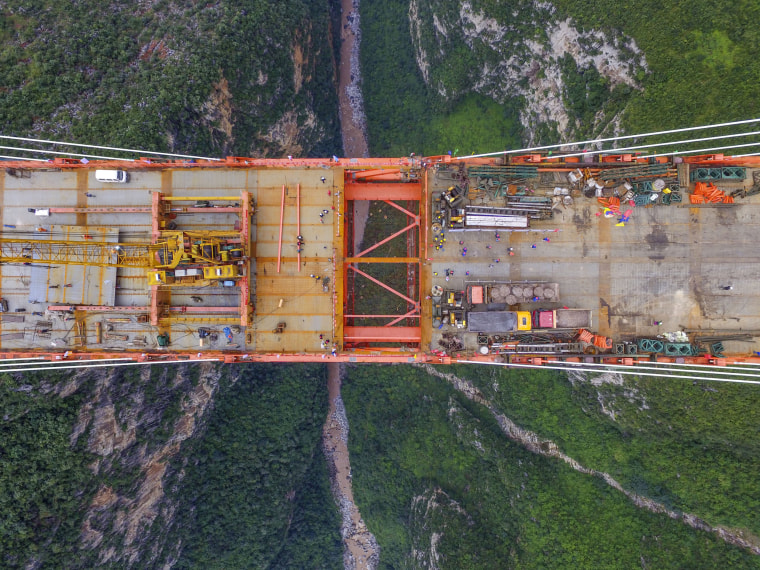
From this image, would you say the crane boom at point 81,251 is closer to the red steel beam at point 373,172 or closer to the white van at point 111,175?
the white van at point 111,175

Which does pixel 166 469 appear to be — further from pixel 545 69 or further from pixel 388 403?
pixel 545 69

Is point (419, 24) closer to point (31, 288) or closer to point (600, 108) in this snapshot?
point (600, 108)

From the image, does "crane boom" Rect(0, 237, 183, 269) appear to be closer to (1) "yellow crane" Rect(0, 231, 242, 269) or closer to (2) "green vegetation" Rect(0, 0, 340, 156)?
(1) "yellow crane" Rect(0, 231, 242, 269)

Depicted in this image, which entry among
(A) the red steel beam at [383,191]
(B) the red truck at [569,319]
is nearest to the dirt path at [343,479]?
(A) the red steel beam at [383,191]

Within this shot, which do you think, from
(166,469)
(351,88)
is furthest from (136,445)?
(351,88)

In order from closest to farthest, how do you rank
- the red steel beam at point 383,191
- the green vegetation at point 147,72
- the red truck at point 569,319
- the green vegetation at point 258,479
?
the red truck at point 569,319, the red steel beam at point 383,191, the green vegetation at point 147,72, the green vegetation at point 258,479

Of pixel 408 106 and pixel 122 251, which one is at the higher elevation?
pixel 408 106
